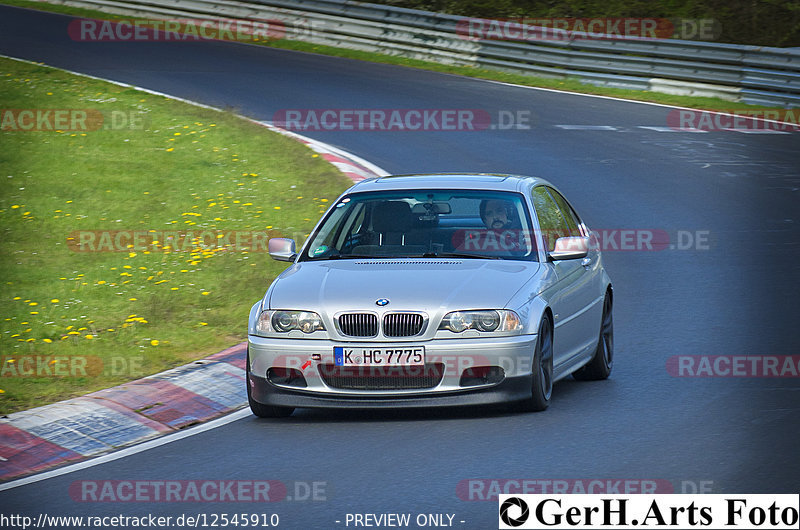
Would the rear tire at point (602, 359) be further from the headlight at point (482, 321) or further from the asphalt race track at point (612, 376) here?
the headlight at point (482, 321)

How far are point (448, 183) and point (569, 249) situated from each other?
109 centimetres

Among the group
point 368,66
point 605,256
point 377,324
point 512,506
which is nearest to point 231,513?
point 512,506

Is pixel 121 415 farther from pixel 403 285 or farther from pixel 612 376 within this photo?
pixel 612 376

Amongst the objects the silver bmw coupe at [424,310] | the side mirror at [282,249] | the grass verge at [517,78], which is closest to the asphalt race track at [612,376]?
the silver bmw coupe at [424,310]

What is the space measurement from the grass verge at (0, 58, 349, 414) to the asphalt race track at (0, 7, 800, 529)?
44.5 inches

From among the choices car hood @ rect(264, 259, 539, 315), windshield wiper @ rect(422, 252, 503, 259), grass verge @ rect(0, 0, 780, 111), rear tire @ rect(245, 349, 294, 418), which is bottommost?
rear tire @ rect(245, 349, 294, 418)

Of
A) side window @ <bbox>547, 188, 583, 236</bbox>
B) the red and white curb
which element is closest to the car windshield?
side window @ <bbox>547, 188, 583, 236</bbox>

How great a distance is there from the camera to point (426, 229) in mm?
9367

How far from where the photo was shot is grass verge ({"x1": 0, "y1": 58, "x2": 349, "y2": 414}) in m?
11.2

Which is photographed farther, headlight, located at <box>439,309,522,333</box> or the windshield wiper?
the windshield wiper

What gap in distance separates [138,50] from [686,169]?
17247 mm

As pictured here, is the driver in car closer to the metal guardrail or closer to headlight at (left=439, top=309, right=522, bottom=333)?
headlight at (left=439, top=309, right=522, bottom=333)

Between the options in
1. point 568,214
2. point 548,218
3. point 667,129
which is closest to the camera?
point 548,218

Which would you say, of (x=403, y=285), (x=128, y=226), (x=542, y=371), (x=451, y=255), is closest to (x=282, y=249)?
(x=451, y=255)
